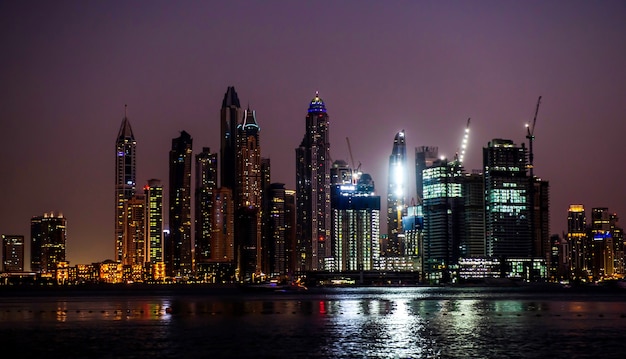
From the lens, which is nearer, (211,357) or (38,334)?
(211,357)

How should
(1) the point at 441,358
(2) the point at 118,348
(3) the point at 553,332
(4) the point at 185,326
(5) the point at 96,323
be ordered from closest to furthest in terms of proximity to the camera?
(1) the point at 441,358 < (2) the point at 118,348 < (3) the point at 553,332 < (4) the point at 185,326 < (5) the point at 96,323

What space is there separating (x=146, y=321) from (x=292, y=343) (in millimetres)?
46718

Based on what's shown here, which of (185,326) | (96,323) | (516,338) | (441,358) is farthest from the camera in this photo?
(96,323)

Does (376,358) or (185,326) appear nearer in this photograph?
(376,358)

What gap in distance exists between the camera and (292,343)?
102m

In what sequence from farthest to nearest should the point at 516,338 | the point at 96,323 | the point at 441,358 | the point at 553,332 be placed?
the point at 96,323 < the point at 553,332 < the point at 516,338 < the point at 441,358

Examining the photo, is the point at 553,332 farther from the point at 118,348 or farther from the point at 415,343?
the point at 118,348

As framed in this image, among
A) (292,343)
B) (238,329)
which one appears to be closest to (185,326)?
(238,329)

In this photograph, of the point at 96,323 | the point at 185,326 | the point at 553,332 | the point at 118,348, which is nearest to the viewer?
the point at 118,348

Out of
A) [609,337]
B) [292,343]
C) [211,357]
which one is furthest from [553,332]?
[211,357]

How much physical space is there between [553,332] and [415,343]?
75.7 ft

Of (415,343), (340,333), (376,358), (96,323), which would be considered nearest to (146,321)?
(96,323)

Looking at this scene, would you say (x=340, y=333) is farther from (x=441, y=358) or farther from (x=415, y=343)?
(x=441, y=358)

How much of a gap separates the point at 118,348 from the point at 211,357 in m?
13.0
